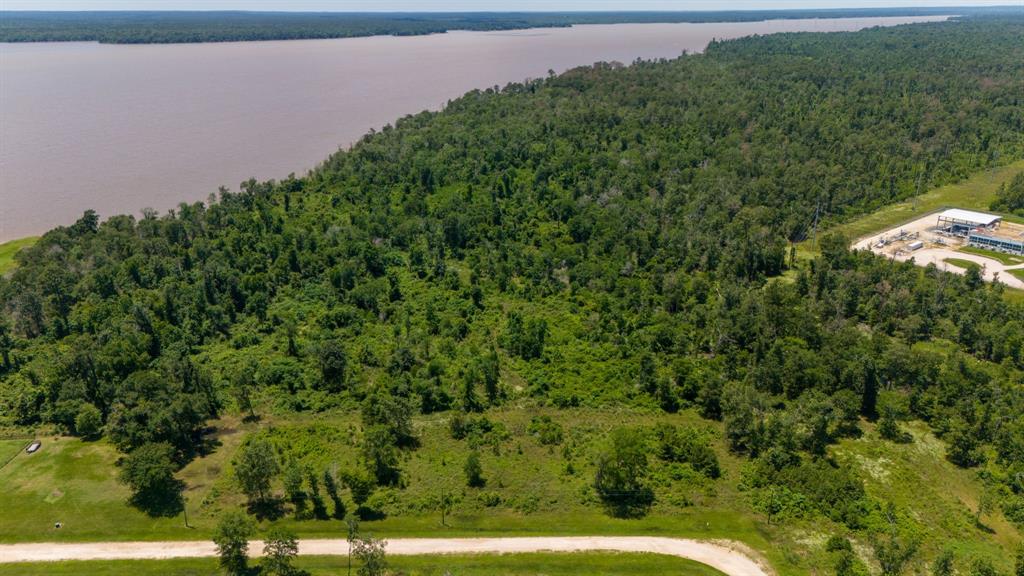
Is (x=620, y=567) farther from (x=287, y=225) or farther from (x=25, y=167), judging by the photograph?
(x=25, y=167)

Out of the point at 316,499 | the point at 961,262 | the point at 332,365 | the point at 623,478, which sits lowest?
the point at 961,262

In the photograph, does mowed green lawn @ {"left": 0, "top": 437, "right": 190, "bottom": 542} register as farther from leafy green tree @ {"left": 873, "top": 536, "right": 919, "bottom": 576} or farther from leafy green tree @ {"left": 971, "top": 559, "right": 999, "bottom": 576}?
leafy green tree @ {"left": 971, "top": 559, "right": 999, "bottom": 576}

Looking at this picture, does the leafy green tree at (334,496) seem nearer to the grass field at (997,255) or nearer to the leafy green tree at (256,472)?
the leafy green tree at (256,472)

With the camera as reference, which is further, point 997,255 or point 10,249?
point 10,249

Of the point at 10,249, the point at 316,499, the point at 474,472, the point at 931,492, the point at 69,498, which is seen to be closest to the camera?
the point at 316,499

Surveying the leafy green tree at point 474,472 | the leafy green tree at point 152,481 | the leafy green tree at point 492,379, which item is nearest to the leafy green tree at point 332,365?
the leafy green tree at point 492,379

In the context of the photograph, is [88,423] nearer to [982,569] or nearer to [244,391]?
[244,391]

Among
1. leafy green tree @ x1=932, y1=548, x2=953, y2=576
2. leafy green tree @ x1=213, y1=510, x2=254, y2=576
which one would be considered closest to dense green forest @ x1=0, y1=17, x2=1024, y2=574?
leafy green tree @ x1=932, y1=548, x2=953, y2=576

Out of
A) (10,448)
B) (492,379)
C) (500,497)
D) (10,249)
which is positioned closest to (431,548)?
(500,497)
